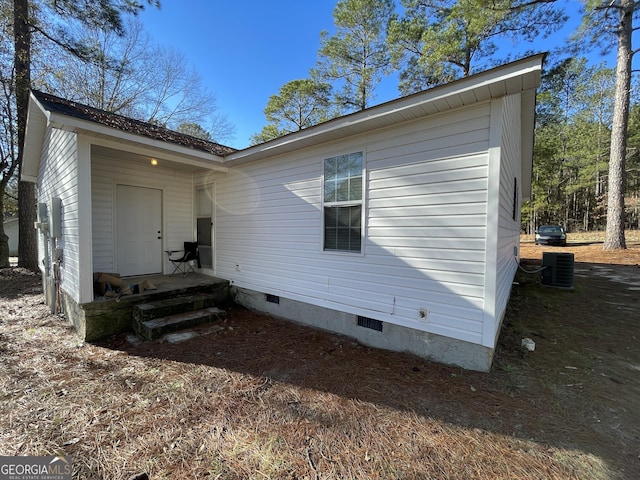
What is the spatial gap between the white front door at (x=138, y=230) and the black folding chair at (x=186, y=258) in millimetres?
296

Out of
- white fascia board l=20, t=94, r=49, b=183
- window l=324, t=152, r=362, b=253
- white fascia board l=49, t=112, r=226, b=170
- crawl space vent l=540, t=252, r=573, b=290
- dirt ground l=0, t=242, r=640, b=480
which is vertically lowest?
dirt ground l=0, t=242, r=640, b=480

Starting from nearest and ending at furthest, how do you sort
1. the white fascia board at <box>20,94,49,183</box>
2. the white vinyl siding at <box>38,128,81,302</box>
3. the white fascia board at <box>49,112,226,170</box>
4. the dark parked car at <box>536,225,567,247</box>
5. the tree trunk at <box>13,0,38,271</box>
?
the white fascia board at <box>49,112,226,170</box> → the white vinyl siding at <box>38,128,81,302</box> → the white fascia board at <box>20,94,49,183</box> → the tree trunk at <box>13,0,38,271</box> → the dark parked car at <box>536,225,567,247</box>

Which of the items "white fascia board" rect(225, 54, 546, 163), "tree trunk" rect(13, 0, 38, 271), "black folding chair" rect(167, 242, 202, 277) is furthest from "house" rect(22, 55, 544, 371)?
"tree trunk" rect(13, 0, 38, 271)

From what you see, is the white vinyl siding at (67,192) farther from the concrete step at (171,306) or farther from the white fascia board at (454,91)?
the white fascia board at (454,91)

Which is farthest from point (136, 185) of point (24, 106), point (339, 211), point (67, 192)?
point (24, 106)

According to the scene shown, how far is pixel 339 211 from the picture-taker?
4082 millimetres

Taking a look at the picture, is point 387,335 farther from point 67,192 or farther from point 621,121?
point 621,121

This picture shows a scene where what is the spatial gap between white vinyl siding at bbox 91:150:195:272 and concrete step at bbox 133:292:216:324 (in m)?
1.82

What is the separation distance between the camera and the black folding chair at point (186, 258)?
623 cm

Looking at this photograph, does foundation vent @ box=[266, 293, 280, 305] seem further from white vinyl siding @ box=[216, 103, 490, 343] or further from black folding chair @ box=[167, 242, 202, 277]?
black folding chair @ box=[167, 242, 202, 277]

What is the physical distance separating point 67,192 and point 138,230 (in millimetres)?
1518

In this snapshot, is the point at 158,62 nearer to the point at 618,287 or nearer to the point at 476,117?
the point at 476,117

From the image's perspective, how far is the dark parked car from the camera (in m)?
15.3

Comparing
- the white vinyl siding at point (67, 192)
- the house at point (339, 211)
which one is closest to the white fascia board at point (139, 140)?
the house at point (339, 211)
